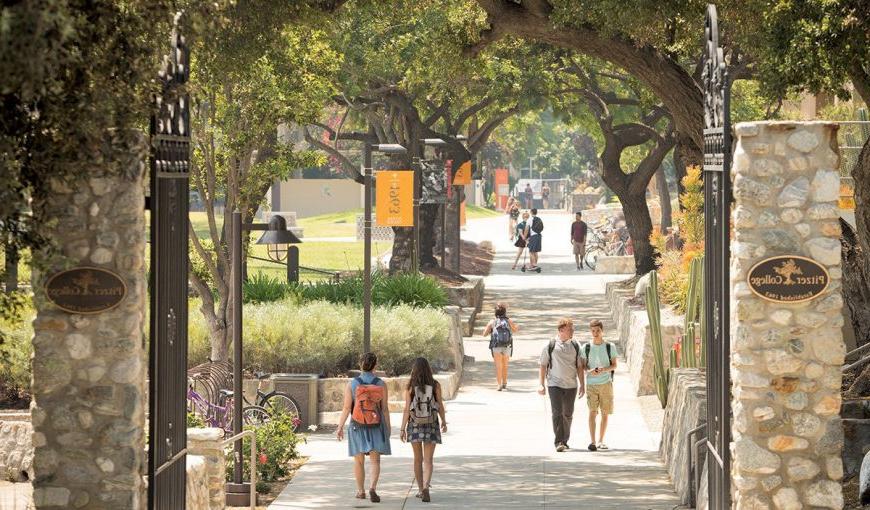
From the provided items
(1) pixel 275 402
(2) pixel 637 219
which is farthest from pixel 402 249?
(1) pixel 275 402

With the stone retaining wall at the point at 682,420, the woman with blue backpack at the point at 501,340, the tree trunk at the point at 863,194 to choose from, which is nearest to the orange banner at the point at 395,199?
the woman with blue backpack at the point at 501,340

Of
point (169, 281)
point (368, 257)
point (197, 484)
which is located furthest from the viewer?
point (368, 257)

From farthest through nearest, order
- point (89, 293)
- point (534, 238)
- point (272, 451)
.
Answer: point (534, 238) → point (272, 451) → point (89, 293)

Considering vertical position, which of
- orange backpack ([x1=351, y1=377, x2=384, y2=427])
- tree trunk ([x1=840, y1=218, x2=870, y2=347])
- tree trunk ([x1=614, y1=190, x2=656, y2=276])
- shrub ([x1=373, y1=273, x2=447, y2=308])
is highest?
tree trunk ([x1=614, y1=190, x2=656, y2=276])

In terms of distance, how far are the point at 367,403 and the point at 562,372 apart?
157 inches

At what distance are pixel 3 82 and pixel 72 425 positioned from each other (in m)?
3.52

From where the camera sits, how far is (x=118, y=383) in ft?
31.4

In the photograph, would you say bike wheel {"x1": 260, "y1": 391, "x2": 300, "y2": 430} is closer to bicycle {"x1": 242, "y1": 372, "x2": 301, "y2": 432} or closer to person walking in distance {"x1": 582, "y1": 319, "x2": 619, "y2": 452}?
bicycle {"x1": 242, "y1": 372, "x2": 301, "y2": 432}

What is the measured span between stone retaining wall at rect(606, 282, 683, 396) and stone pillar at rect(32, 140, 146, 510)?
13597 mm

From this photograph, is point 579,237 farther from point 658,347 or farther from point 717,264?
point 717,264

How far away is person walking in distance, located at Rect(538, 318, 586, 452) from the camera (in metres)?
17.8

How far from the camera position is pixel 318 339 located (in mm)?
22328

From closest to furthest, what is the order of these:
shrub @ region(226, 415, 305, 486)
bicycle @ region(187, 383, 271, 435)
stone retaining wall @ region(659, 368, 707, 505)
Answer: stone retaining wall @ region(659, 368, 707, 505) → shrub @ region(226, 415, 305, 486) → bicycle @ region(187, 383, 271, 435)

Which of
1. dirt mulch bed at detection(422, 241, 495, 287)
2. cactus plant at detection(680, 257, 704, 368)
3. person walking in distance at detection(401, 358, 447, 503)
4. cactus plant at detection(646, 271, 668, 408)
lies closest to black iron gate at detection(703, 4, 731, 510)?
person walking in distance at detection(401, 358, 447, 503)
